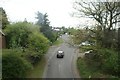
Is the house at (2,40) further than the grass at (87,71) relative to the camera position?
Yes

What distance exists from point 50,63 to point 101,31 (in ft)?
31.1

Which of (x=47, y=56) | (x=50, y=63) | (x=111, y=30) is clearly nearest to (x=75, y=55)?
(x=47, y=56)

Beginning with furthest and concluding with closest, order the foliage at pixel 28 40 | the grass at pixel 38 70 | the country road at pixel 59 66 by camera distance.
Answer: the foliage at pixel 28 40 < the country road at pixel 59 66 < the grass at pixel 38 70

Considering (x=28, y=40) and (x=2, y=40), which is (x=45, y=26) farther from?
(x=28, y=40)

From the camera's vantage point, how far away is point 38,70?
37719 millimetres

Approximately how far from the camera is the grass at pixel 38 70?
114 ft

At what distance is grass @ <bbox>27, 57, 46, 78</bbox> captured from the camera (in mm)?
34756

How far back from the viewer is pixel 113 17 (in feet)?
127

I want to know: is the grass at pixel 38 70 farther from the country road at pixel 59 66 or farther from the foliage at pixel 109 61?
the foliage at pixel 109 61

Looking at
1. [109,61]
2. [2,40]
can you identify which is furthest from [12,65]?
[2,40]

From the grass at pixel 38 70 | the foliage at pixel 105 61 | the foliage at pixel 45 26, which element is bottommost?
the grass at pixel 38 70

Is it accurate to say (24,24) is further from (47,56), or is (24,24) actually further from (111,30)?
(111,30)

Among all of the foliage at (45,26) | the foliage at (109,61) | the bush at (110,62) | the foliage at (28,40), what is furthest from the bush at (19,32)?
the bush at (110,62)

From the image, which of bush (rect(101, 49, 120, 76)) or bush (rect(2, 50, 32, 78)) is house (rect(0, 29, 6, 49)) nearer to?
bush (rect(2, 50, 32, 78))
